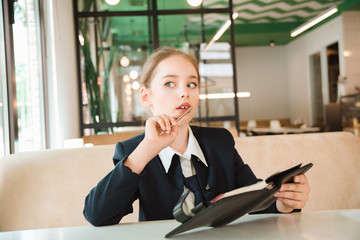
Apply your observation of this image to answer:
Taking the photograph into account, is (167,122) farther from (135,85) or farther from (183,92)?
(135,85)

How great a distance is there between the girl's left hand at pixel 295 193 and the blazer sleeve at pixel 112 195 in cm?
39

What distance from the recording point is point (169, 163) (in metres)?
1.15

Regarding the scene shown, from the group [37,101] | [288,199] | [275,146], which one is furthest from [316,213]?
[37,101]

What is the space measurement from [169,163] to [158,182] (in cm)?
7

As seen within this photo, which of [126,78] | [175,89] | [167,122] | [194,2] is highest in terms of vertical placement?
[194,2]

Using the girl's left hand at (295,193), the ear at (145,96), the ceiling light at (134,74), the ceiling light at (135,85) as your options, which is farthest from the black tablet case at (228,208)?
the ceiling light at (134,74)

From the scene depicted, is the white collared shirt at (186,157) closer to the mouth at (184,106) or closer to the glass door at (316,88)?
the mouth at (184,106)

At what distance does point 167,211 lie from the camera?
1.16 m

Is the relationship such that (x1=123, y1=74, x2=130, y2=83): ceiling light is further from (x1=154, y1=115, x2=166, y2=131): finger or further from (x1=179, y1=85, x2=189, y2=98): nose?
(x1=154, y1=115, x2=166, y2=131): finger

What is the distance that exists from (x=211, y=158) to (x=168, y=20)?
144 inches

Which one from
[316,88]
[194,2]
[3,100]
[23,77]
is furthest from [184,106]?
[316,88]

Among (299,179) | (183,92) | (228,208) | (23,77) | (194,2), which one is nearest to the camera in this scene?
(228,208)

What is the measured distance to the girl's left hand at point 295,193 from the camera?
926 mm

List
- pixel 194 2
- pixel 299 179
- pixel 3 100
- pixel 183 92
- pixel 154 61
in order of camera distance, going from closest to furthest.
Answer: pixel 299 179
pixel 183 92
pixel 154 61
pixel 3 100
pixel 194 2
